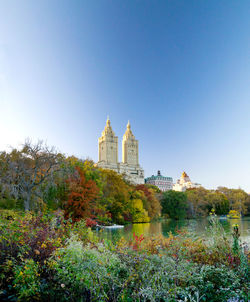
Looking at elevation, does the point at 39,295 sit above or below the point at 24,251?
below

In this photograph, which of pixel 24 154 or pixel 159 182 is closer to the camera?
pixel 24 154

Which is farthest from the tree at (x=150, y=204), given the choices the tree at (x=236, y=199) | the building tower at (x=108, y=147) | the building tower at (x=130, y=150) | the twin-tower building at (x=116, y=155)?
the building tower at (x=130, y=150)

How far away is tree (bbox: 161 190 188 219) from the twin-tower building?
50967mm

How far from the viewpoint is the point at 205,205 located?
53344mm

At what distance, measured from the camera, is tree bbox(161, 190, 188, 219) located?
48.2m

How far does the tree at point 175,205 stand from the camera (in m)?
48.2

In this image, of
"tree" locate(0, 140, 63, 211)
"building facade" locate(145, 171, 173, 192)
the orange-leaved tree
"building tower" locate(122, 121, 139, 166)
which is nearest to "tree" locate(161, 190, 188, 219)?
the orange-leaved tree

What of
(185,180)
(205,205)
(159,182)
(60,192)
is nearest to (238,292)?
(60,192)

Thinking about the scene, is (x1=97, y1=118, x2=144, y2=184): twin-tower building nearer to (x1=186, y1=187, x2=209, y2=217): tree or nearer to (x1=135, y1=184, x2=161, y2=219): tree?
(x1=186, y1=187, x2=209, y2=217): tree

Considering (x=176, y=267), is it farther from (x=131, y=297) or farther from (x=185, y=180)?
(x=185, y=180)

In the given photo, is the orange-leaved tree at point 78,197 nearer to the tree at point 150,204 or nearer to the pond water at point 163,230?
the pond water at point 163,230

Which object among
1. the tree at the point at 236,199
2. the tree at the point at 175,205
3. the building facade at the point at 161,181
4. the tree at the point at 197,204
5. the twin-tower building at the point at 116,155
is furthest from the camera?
the building facade at the point at 161,181

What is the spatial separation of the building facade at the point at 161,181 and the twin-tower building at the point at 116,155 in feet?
92.3

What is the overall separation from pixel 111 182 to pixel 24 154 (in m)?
14.0
